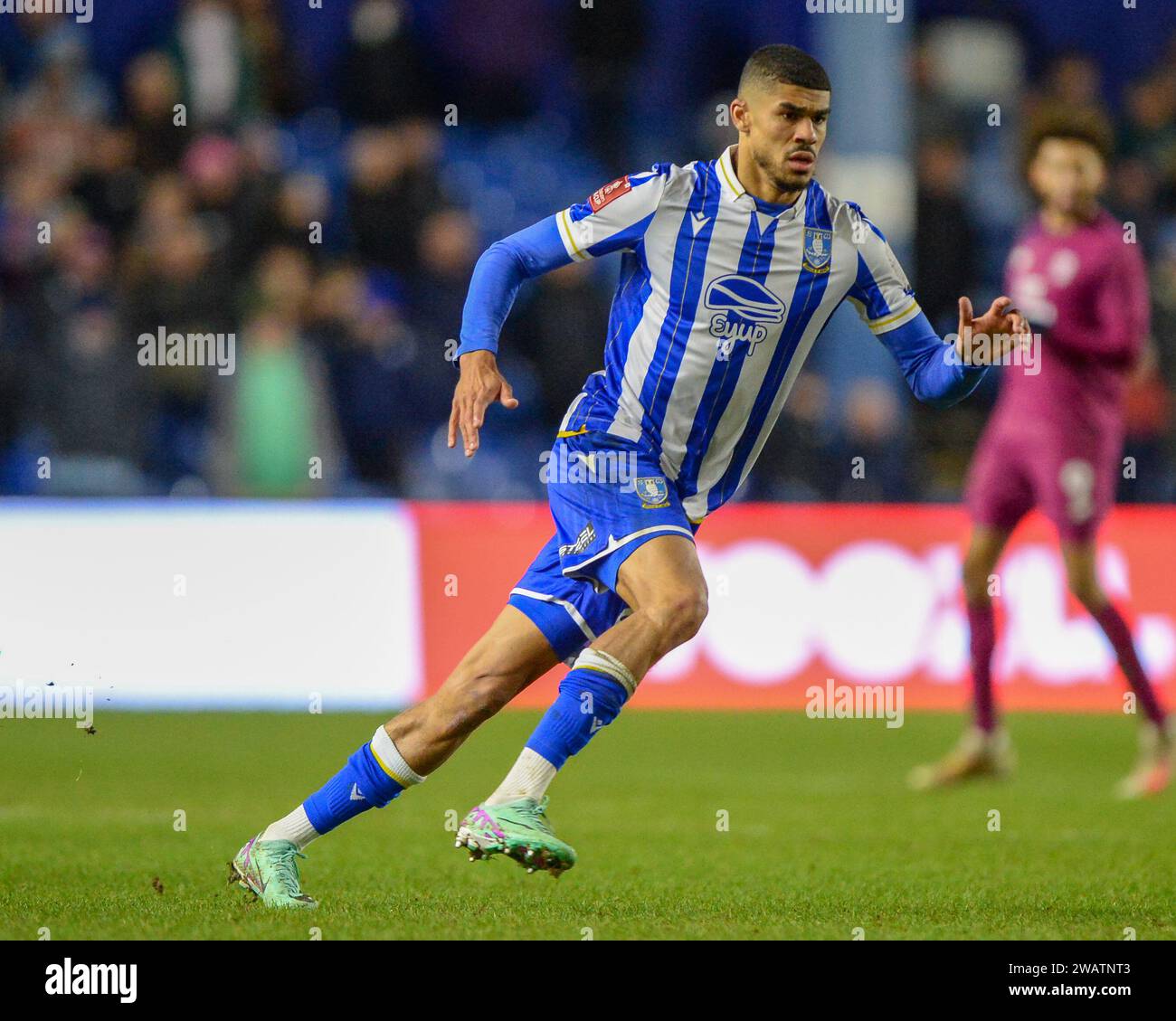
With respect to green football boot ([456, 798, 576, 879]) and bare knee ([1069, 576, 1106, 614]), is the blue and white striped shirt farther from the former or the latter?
bare knee ([1069, 576, 1106, 614])

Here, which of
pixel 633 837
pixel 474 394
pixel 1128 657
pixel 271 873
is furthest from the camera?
pixel 1128 657

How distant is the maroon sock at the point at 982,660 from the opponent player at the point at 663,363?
3.28 m

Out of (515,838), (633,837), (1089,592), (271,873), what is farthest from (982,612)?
(515,838)

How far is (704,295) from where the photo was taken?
528 centimetres

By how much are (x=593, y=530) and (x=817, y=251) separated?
3.49ft

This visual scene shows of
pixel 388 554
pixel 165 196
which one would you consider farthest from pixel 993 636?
pixel 165 196

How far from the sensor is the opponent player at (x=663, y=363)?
16.9 ft

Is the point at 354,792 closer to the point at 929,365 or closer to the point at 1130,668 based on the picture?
the point at 929,365

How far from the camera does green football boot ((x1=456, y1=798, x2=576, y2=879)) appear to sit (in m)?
4.56

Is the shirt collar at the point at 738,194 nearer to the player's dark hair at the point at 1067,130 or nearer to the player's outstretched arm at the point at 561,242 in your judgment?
the player's outstretched arm at the point at 561,242

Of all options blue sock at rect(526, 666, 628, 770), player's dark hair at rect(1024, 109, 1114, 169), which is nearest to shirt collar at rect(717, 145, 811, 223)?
blue sock at rect(526, 666, 628, 770)

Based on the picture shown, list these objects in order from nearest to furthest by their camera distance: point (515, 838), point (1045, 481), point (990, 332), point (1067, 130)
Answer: point (515, 838), point (990, 332), point (1045, 481), point (1067, 130)

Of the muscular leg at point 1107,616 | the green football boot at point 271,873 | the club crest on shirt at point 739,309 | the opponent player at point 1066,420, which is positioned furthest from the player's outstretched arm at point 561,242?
the muscular leg at point 1107,616

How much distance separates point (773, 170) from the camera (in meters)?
5.25
